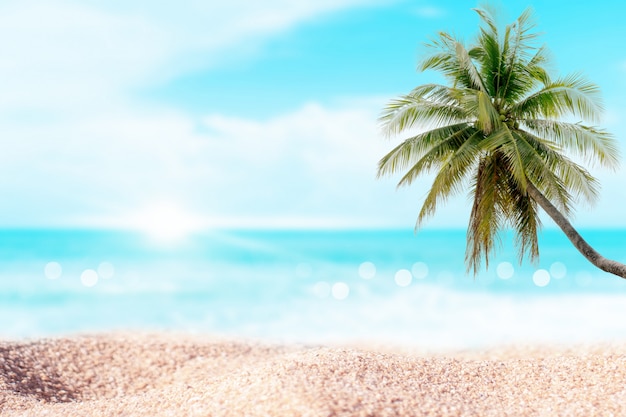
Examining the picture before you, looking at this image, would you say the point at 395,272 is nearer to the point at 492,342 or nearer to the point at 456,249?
the point at 456,249

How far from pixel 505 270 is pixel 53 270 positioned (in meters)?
31.1

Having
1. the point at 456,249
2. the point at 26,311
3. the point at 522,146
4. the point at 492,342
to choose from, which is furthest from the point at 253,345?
the point at 456,249

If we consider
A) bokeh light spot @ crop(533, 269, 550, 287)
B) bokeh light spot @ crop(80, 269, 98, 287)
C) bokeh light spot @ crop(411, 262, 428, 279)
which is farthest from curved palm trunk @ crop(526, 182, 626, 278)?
bokeh light spot @ crop(411, 262, 428, 279)

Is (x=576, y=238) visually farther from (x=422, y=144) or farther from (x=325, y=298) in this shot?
(x=325, y=298)

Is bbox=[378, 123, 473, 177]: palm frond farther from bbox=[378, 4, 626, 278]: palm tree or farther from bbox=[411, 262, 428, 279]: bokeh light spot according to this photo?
bbox=[411, 262, 428, 279]: bokeh light spot

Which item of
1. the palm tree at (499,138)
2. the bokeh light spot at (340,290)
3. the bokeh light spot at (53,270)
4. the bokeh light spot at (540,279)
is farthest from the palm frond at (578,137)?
the bokeh light spot at (53,270)

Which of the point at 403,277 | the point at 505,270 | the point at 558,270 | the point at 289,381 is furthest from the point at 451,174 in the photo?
the point at 558,270

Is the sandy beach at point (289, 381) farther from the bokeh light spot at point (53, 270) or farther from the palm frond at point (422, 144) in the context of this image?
the bokeh light spot at point (53, 270)

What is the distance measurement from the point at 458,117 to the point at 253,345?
6632 millimetres

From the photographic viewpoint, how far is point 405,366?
9102mm

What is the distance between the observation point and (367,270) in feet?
168

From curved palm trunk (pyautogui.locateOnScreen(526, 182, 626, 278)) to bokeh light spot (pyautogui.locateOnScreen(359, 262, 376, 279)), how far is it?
3423 cm

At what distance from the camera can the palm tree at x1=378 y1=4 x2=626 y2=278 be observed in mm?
10812

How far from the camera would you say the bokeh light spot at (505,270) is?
37.8 meters
